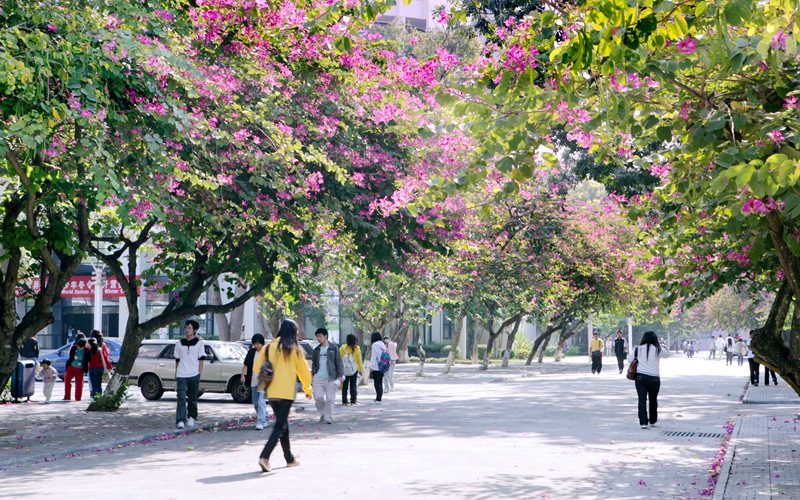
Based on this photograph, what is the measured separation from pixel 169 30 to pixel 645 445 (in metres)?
9.16

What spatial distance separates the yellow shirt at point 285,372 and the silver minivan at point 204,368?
44.9 feet

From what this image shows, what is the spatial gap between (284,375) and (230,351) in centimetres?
1472

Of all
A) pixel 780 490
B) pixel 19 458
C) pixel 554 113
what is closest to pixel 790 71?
pixel 554 113

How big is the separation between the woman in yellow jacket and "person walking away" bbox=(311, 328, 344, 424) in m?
6.72

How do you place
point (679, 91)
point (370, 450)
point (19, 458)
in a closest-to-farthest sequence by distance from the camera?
point (679, 91)
point (19, 458)
point (370, 450)

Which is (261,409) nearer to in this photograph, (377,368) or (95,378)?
(377,368)

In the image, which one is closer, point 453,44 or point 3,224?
point 3,224

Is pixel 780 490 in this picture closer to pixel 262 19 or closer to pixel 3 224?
pixel 262 19

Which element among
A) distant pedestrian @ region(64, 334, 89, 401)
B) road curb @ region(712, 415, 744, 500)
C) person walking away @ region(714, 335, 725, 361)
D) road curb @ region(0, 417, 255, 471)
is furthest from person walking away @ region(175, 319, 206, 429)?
person walking away @ region(714, 335, 725, 361)

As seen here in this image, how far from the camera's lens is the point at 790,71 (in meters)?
8.89

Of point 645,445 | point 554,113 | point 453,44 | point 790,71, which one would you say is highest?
point 453,44

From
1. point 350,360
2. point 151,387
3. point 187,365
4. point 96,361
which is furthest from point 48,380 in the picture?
point 187,365

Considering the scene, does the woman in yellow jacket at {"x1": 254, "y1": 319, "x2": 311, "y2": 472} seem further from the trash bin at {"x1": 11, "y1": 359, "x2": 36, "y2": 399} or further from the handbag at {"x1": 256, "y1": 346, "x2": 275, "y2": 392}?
the trash bin at {"x1": 11, "y1": 359, "x2": 36, "y2": 399}

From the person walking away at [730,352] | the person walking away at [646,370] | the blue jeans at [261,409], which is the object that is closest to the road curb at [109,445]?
the blue jeans at [261,409]
